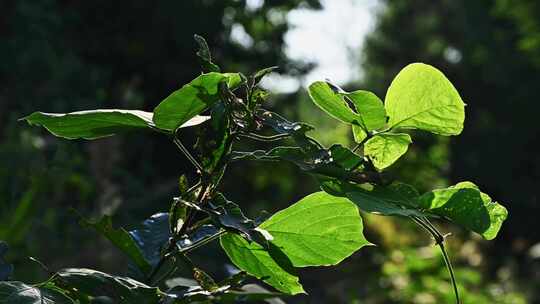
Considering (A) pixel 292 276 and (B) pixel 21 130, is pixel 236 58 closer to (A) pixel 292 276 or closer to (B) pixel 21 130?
(B) pixel 21 130

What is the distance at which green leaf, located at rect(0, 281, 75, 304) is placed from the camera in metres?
0.56

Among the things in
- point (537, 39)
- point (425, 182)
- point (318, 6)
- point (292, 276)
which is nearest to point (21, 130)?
point (318, 6)

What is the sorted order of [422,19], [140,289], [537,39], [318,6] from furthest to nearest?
[422,19] < [537,39] < [318,6] < [140,289]

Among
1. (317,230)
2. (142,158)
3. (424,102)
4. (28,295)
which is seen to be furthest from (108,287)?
(142,158)

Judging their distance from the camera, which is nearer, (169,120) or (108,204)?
(169,120)

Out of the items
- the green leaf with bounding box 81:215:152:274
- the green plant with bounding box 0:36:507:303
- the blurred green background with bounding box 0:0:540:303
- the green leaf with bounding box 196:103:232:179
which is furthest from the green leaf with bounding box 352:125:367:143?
the blurred green background with bounding box 0:0:540:303

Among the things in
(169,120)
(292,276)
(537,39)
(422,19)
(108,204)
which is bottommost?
(422,19)

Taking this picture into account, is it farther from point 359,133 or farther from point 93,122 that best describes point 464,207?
point 93,122

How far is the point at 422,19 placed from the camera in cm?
1997

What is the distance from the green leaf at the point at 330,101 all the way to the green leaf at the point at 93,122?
86 mm

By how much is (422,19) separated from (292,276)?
1984cm

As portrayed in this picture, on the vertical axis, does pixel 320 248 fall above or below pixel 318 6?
above

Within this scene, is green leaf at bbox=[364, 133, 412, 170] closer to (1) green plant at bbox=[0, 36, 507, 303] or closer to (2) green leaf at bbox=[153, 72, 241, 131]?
(1) green plant at bbox=[0, 36, 507, 303]

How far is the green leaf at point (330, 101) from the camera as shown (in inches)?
24.9
